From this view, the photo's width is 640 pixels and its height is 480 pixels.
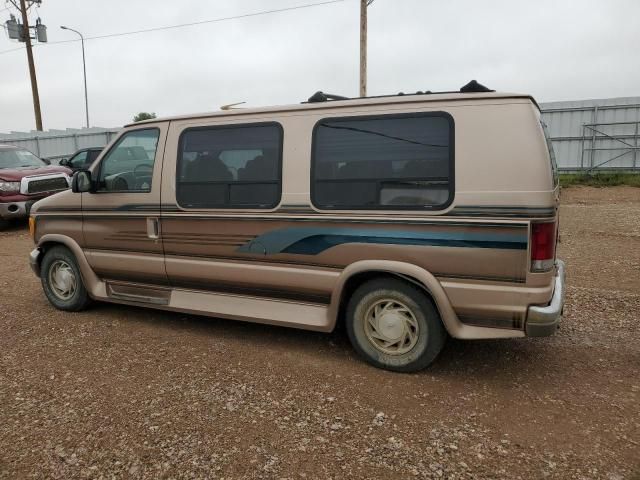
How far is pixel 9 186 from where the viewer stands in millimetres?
10469

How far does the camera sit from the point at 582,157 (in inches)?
679

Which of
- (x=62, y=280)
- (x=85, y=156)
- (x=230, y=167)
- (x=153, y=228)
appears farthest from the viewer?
(x=85, y=156)

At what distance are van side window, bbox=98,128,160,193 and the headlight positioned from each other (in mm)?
7116

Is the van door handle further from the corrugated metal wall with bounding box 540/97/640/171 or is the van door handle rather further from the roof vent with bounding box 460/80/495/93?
the corrugated metal wall with bounding box 540/97/640/171

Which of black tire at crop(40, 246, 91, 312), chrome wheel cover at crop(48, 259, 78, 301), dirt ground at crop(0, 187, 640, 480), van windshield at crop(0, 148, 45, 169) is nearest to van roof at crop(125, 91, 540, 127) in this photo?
dirt ground at crop(0, 187, 640, 480)

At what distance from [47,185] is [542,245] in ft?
36.0

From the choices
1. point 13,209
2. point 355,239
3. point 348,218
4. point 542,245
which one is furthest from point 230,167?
point 13,209

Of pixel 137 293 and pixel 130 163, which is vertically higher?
pixel 130 163

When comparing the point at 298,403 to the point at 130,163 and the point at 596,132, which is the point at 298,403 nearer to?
the point at 130,163

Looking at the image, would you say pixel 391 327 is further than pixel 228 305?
No

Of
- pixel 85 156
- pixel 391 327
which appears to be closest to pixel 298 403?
pixel 391 327

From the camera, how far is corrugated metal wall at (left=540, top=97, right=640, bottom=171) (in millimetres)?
16469

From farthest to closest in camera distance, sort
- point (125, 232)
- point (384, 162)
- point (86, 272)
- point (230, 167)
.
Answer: point (86, 272) < point (125, 232) < point (230, 167) < point (384, 162)

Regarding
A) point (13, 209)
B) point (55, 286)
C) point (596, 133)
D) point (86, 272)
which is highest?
point (596, 133)
